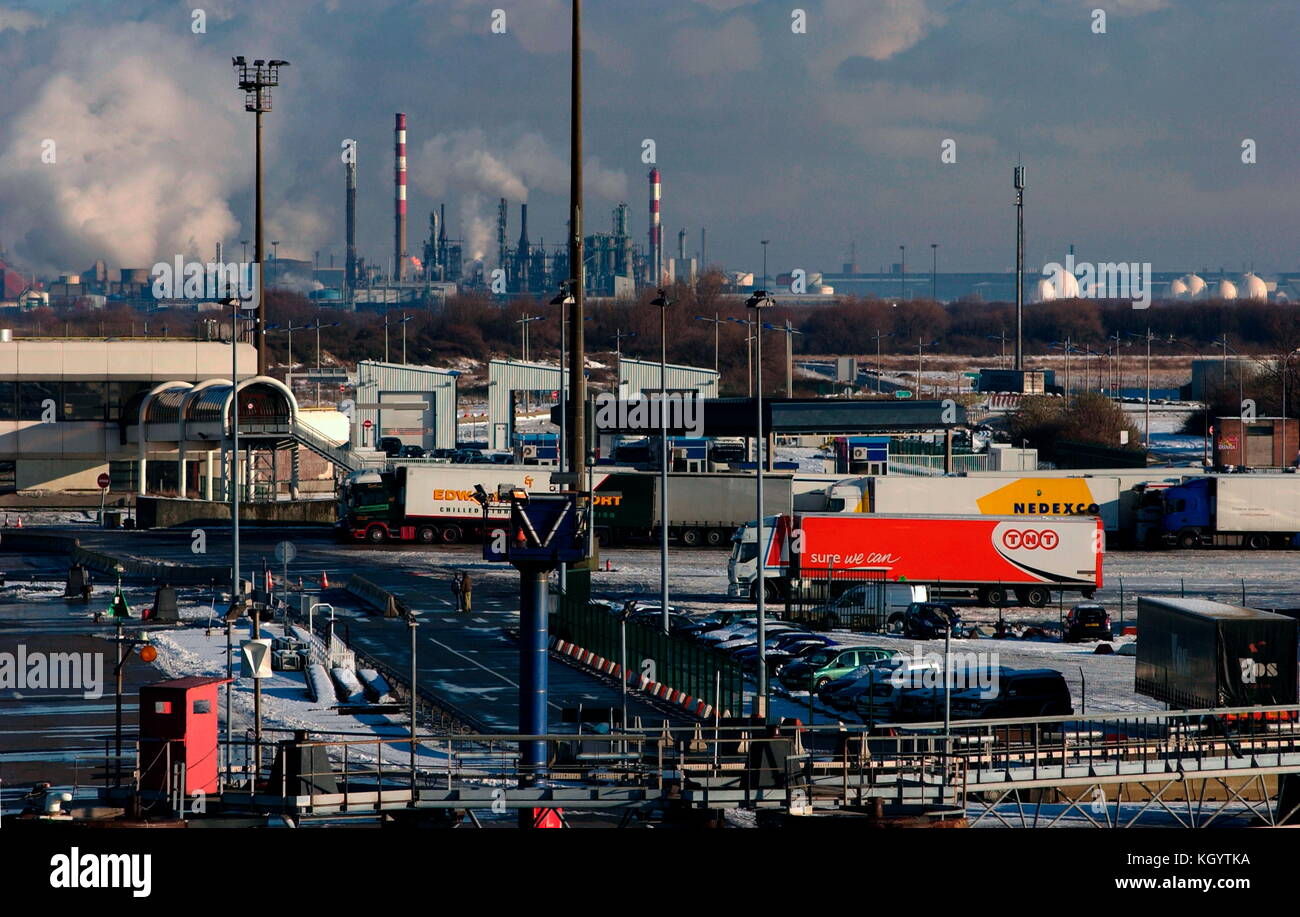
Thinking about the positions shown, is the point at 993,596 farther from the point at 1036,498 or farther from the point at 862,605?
the point at 1036,498

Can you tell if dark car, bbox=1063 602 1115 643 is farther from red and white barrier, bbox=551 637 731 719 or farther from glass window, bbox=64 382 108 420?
glass window, bbox=64 382 108 420

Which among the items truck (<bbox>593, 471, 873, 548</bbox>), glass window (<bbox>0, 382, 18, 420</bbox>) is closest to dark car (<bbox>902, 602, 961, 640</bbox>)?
truck (<bbox>593, 471, 873, 548</bbox>)

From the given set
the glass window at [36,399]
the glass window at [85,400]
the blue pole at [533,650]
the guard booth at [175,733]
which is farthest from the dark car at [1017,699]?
the glass window at [36,399]

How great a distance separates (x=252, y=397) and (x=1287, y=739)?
1994 inches

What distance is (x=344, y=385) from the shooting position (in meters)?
126

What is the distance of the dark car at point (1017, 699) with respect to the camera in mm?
31344

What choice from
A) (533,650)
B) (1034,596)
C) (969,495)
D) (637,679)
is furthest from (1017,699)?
(969,495)

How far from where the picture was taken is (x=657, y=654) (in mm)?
34812

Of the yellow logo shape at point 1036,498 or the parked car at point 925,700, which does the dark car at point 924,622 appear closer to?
the parked car at point 925,700

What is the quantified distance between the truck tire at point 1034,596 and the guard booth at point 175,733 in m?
30.9

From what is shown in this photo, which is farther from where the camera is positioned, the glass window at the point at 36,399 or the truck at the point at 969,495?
the glass window at the point at 36,399

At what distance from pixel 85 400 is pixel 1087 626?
1984 inches
